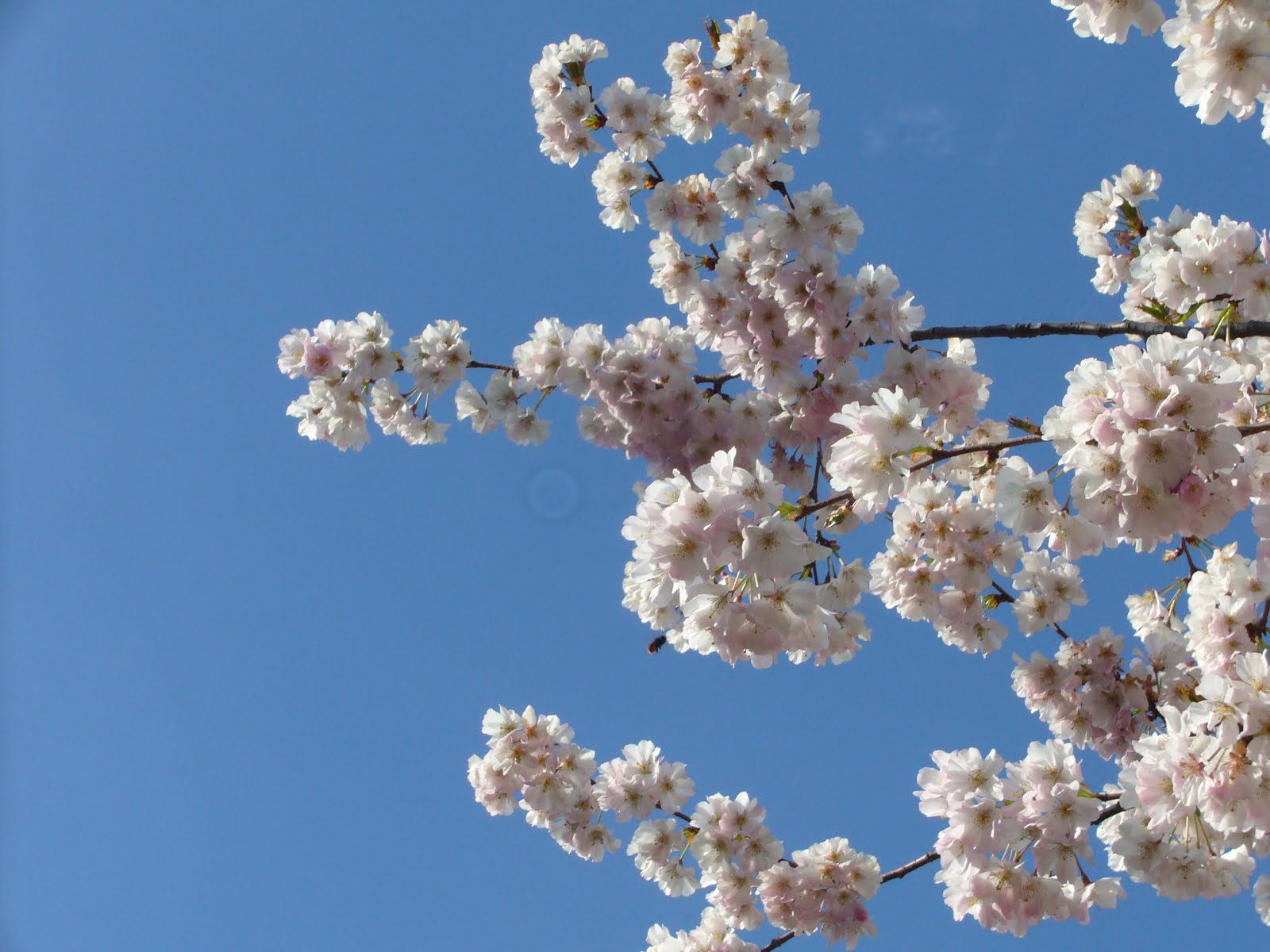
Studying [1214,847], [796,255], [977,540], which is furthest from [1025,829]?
[796,255]

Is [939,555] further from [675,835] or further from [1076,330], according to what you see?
[675,835]

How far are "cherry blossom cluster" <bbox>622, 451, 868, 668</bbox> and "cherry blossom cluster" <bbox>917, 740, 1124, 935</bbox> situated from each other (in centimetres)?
135

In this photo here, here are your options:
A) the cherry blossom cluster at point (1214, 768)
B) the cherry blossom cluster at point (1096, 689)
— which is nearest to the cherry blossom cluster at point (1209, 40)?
the cherry blossom cluster at point (1214, 768)

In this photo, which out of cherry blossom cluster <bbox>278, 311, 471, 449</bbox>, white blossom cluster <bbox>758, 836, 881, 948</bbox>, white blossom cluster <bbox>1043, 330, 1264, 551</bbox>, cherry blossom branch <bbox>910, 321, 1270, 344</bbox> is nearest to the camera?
white blossom cluster <bbox>1043, 330, 1264, 551</bbox>

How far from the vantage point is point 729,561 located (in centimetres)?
301

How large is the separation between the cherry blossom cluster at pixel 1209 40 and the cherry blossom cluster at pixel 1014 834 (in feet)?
9.19

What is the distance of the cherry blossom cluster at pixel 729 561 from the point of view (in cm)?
301

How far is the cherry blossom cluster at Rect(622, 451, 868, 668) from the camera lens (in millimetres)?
3010

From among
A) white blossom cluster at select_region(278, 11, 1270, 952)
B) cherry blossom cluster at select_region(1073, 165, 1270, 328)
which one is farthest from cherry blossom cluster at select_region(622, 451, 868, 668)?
cherry blossom cluster at select_region(1073, 165, 1270, 328)

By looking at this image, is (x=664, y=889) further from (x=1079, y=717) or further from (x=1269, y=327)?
(x=1269, y=327)

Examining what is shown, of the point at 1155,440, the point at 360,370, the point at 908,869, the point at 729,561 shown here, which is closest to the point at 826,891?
the point at 908,869

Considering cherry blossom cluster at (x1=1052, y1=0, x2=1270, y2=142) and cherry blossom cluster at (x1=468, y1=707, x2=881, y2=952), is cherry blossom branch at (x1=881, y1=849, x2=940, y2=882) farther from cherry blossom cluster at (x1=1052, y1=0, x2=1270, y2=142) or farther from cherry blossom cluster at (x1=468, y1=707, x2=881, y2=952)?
cherry blossom cluster at (x1=1052, y1=0, x2=1270, y2=142)

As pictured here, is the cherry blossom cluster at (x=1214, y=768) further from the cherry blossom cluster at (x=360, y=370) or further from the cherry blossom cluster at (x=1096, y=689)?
the cherry blossom cluster at (x=360, y=370)

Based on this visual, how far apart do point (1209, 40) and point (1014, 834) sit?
3.29m
